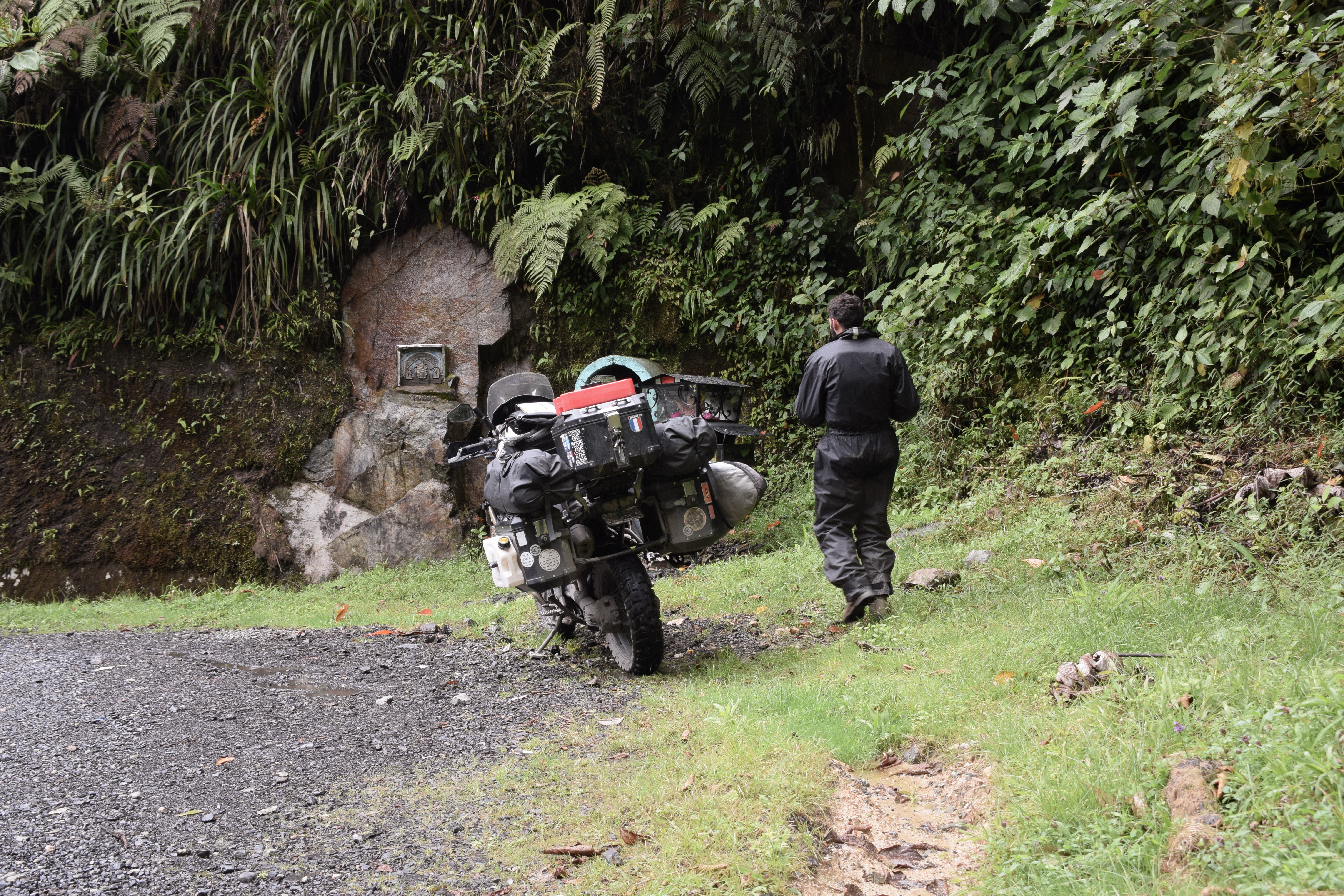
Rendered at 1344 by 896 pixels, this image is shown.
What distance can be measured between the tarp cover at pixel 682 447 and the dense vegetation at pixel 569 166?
3501 mm

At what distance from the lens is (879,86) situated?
9.48 meters

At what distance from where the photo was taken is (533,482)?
Result: 4527mm

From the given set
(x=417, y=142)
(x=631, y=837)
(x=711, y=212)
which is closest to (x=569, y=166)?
(x=417, y=142)

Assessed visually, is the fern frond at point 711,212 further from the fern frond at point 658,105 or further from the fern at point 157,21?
the fern at point 157,21

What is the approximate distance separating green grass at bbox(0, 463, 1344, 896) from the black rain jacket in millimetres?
1079

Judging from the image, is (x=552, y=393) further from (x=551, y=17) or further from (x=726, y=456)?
(x=551, y=17)

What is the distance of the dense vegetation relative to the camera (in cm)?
788

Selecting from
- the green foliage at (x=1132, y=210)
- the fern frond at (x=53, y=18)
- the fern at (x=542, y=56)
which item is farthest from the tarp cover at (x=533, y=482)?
the fern frond at (x=53, y=18)

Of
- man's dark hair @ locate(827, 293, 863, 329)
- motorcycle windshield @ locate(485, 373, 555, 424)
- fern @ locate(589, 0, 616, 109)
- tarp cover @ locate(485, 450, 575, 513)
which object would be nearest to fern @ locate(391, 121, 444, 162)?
fern @ locate(589, 0, 616, 109)

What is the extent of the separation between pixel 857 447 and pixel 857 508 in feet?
1.20

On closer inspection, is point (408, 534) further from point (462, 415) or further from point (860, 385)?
point (860, 385)

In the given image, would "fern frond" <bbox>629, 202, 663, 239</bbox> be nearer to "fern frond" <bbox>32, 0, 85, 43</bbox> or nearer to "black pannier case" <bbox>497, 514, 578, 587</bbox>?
"black pannier case" <bbox>497, 514, 578, 587</bbox>

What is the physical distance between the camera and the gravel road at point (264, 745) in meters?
2.72

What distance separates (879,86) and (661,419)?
14.3 ft
